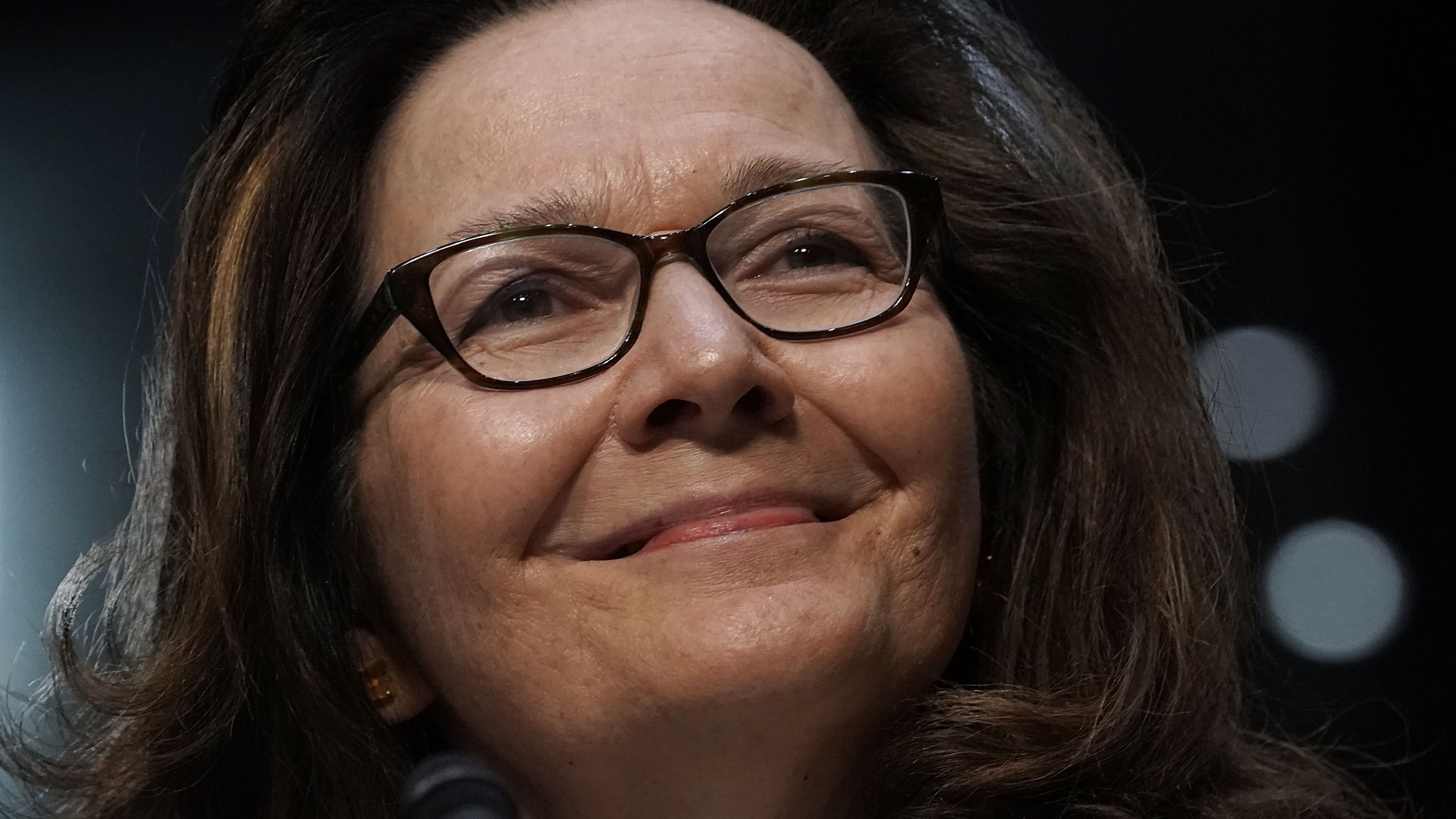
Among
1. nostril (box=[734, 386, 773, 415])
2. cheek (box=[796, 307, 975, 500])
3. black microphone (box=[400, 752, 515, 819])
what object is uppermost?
nostril (box=[734, 386, 773, 415])

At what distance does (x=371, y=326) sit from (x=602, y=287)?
0.77 ft

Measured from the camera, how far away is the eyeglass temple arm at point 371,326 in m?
1.16

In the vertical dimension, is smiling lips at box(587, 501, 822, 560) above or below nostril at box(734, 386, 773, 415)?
below

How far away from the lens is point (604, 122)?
1163 mm

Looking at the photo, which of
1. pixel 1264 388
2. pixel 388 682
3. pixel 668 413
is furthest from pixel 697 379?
pixel 1264 388

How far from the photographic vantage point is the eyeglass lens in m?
1.11

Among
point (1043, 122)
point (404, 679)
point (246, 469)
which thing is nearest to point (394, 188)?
point (246, 469)

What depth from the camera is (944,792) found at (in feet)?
3.65

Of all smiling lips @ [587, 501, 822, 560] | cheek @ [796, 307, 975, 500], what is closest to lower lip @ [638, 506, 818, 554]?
smiling lips @ [587, 501, 822, 560]

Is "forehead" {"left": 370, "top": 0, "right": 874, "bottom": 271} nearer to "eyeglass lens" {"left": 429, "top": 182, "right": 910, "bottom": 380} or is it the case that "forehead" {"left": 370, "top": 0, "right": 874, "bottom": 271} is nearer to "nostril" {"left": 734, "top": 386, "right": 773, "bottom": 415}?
"eyeglass lens" {"left": 429, "top": 182, "right": 910, "bottom": 380}

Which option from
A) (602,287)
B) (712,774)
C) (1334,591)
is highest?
(602,287)

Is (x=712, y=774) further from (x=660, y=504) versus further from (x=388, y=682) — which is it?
(x=388, y=682)

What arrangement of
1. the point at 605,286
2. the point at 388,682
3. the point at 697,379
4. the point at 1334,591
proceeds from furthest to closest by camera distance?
the point at 1334,591, the point at 388,682, the point at 605,286, the point at 697,379

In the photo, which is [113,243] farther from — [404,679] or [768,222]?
[768,222]
